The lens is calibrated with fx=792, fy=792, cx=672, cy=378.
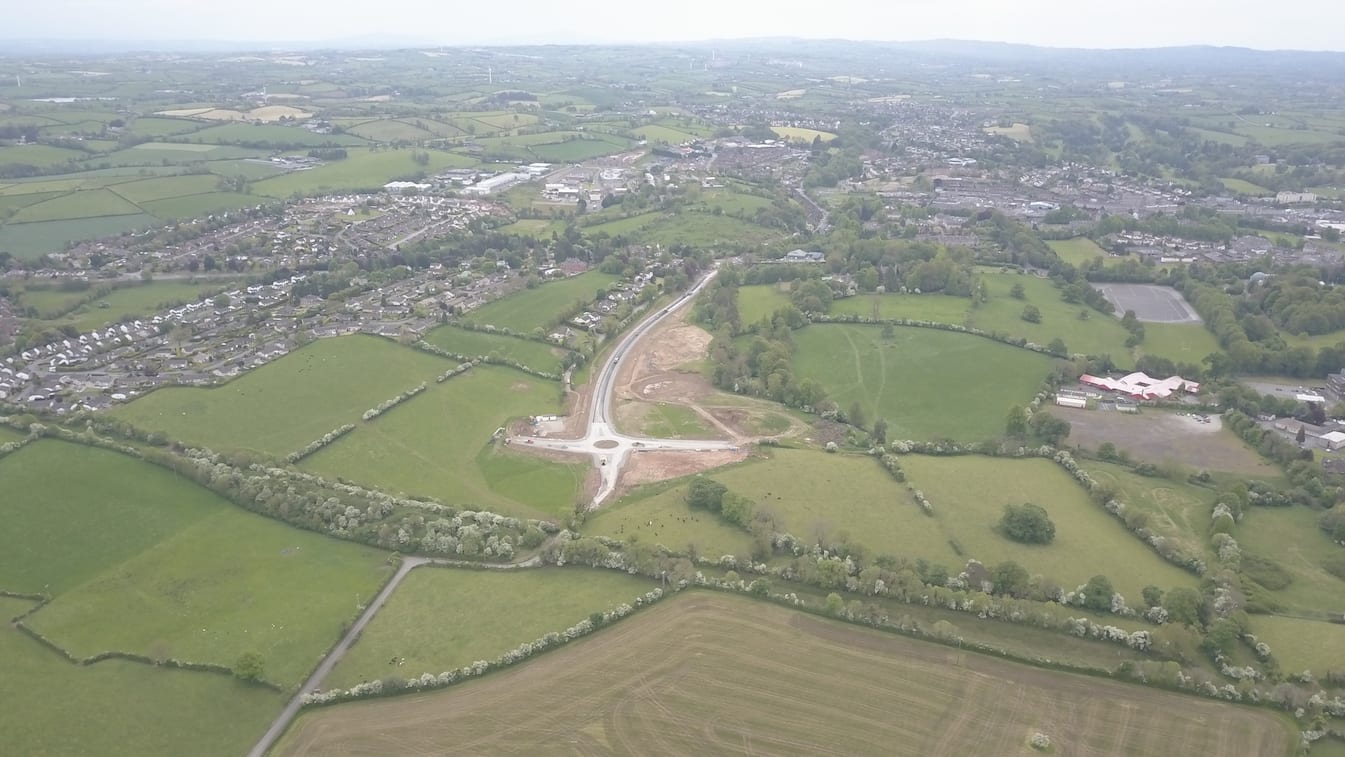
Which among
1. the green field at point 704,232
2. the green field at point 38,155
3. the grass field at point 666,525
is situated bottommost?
the grass field at point 666,525

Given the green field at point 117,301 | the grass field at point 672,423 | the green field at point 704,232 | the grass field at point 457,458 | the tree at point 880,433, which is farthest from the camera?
the green field at point 704,232

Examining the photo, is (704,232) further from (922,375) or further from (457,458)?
(457,458)

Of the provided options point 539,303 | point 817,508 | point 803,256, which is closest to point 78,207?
point 539,303

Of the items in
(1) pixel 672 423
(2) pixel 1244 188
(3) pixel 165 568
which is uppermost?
(2) pixel 1244 188

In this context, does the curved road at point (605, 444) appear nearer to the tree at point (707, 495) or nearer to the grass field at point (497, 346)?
the tree at point (707, 495)

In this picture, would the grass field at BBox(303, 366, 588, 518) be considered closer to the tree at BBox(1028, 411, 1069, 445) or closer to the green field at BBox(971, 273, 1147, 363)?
the tree at BBox(1028, 411, 1069, 445)

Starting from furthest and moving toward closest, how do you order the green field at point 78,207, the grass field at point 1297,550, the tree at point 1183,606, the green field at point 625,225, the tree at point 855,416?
the green field at point 625,225, the green field at point 78,207, the tree at point 855,416, the grass field at point 1297,550, the tree at point 1183,606

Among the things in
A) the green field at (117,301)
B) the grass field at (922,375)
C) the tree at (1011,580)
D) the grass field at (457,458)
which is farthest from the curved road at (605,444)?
the green field at (117,301)
